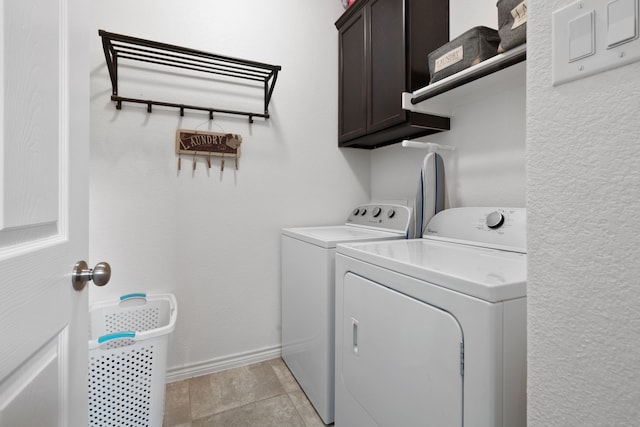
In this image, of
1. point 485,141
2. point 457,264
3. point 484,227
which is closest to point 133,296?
point 457,264

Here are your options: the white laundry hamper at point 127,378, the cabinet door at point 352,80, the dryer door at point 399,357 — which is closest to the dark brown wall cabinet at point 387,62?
the cabinet door at point 352,80

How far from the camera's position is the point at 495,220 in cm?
121

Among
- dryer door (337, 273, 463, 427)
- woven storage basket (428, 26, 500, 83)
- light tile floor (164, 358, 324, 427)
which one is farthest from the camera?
light tile floor (164, 358, 324, 427)

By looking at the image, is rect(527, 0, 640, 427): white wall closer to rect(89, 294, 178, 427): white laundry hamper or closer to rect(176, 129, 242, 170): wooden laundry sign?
rect(89, 294, 178, 427): white laundry hamper

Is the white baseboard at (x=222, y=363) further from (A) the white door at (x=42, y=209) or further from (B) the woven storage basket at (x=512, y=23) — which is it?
(B) the woven storage basket at (x=512, y=23)

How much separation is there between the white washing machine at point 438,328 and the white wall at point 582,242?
164 mm

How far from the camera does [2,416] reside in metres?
0.39

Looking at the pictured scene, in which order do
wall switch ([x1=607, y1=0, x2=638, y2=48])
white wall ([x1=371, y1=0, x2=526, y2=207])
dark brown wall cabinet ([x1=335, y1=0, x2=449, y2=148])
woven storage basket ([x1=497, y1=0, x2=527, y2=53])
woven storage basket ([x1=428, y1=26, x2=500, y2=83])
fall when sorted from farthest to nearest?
dark brown wall cabinet ([x1=335, y1=0, x2=449, y2=148]), white wall ([x1=371, y1=0, x2=526, y2=207]), woven storage basket ([x1=428, y1=26, x2=500, y2=83]), woven storage basket ([x1=497, y1=0, x2=527, y2=53]), wall switch ([x1=607, y1=0, x2=638, y2=48])

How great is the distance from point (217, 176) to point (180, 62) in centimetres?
69

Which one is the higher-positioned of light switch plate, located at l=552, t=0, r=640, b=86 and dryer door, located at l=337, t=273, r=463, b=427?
light switch plate, located at l=552, t=0, r=640, b=86

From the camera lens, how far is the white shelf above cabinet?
43.4 inches

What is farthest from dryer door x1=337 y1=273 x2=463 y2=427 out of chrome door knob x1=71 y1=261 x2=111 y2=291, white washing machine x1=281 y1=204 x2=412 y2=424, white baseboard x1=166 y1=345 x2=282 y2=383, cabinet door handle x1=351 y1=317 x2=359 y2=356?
white baseboard x1=166 y1=345 x2=282 y2=383

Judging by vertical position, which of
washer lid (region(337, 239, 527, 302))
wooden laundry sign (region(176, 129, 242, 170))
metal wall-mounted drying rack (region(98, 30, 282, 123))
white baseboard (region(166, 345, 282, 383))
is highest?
metal wall-mounted drying rack (region(98, 30, 282, 123))

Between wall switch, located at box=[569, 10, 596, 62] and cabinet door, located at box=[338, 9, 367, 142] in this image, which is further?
cabinet door, located at box=[338, 9, 367, 142]
